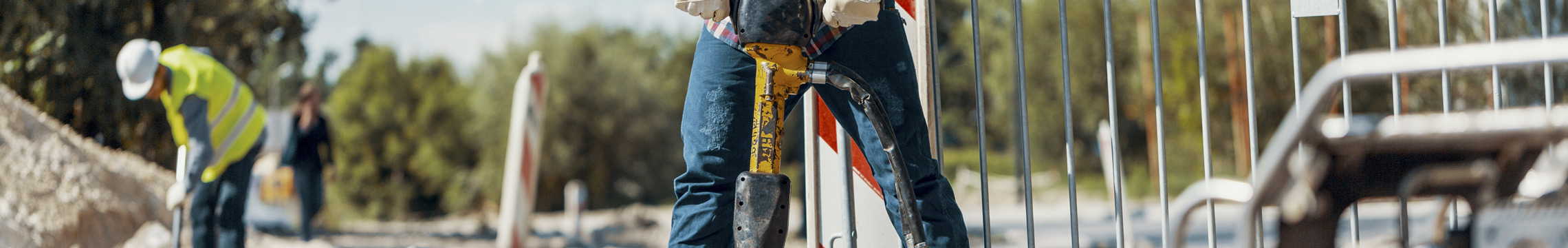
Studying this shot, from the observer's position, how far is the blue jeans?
2041 mm

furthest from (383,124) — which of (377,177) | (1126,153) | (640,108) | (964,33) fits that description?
(1126,153)

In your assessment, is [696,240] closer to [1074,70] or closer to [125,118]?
[125,118]

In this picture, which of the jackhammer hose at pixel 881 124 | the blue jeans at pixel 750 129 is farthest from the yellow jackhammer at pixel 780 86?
the blue jeans at pixel 750 129

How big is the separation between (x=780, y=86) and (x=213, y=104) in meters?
3.57

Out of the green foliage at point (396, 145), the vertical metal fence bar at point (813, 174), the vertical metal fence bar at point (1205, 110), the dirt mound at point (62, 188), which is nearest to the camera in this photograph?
the vertical metal fence bar at point (1205, 110)

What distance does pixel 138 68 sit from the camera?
14.0 ft

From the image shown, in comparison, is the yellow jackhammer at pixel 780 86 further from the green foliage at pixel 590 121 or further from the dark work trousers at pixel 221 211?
the green foliage at pixel 590 121

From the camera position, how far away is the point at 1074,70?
2742cm

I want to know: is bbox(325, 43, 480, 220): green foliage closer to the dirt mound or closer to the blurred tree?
the blurred tree

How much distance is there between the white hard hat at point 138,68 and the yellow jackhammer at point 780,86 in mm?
3406

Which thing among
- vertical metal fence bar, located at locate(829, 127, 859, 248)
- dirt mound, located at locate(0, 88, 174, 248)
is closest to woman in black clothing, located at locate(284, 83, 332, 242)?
dirt mound, located at locate(0, 88, 174, 248)

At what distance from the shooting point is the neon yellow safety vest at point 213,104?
173 inches

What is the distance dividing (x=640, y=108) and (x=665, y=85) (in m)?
1.78

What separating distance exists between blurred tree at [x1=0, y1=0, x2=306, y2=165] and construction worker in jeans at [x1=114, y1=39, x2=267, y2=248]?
2.13m
